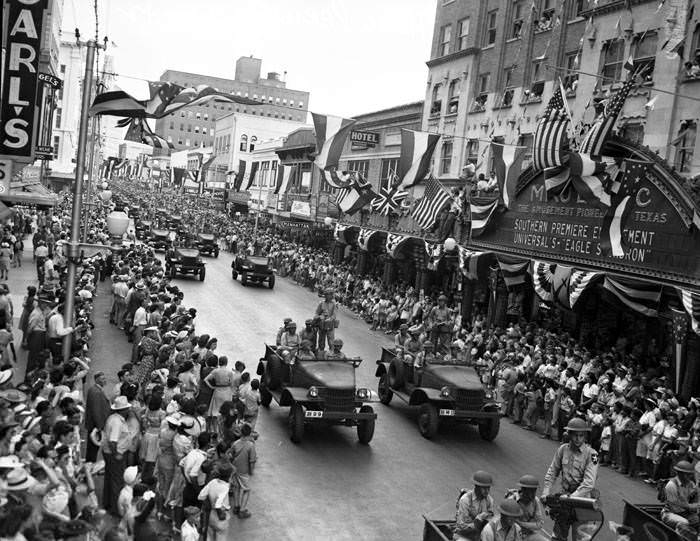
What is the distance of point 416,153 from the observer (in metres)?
25.4

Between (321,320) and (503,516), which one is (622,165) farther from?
(503,516)

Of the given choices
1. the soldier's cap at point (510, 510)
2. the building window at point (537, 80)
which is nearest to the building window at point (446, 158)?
the building window at point (537, 80)

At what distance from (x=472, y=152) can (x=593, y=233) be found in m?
13.7

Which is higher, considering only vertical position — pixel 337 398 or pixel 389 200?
pixel 389 200

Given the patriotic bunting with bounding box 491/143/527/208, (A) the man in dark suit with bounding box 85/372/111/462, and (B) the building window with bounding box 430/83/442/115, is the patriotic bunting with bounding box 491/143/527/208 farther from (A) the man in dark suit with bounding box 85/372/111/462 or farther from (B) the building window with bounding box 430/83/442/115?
(A) the man in dark suit with bounding box 85/372/111/462

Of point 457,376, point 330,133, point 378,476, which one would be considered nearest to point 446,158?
point 330,133

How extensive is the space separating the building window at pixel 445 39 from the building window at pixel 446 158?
15.7 feet

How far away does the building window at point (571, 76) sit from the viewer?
2877 centimetres

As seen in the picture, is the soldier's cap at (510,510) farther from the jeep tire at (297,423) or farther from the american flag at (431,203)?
the american flag at (431,203)

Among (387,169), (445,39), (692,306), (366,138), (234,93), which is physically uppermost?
(234,93)

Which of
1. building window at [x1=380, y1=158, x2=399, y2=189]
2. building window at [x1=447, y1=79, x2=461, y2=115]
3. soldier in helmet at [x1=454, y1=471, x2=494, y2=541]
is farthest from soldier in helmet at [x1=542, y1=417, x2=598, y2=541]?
building window at [x1=380, y1=158, x2=399, y2=189]

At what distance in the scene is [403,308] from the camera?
30.0 metres

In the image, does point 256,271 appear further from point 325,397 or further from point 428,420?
point 325,397

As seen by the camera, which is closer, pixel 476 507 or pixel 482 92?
pixel 476 507
